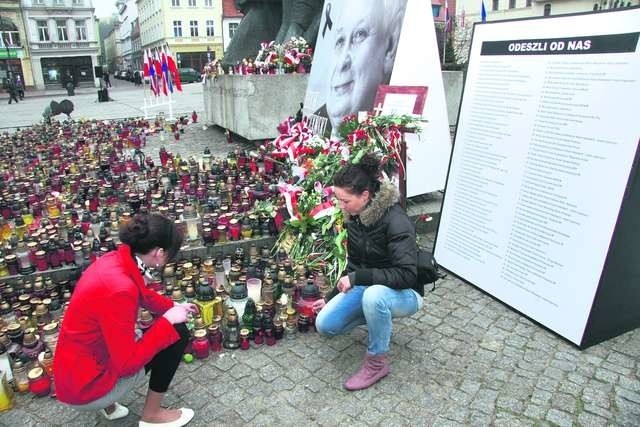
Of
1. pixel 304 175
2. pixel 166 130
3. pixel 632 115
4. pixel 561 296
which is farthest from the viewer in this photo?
pixel 166 130

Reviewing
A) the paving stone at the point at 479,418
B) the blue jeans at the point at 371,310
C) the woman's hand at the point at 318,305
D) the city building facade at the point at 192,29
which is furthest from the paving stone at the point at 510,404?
the city building facade at the point at 192,29

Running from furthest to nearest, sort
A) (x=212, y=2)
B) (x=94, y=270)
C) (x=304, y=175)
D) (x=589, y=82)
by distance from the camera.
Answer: (x=212, y=2), (x=304, y=175), (x=589, y=82), (x=94, y=270)

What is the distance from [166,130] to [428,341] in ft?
38.9

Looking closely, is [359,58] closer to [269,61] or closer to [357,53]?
[357,53]

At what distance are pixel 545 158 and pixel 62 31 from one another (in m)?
66.4

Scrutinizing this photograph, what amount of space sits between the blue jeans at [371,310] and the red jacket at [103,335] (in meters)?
1.26

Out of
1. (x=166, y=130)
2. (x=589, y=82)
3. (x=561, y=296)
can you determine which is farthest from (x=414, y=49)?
(x=166, y=130)

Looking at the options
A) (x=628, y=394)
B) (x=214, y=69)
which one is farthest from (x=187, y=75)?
(x=628, y=394)

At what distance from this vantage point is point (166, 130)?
13.7 m

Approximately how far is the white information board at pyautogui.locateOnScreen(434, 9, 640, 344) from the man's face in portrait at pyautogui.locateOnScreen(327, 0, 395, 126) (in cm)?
204

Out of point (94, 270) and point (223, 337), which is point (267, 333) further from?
point (94, 270)

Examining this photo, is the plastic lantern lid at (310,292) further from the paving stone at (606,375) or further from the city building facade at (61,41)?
the city building facade at (61,41)

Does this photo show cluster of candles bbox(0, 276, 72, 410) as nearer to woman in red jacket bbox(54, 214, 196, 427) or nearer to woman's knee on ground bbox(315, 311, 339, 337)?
woman in red jacket bbox(54, 214, 196, 427)

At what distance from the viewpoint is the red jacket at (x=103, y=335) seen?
2.33 meters
